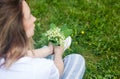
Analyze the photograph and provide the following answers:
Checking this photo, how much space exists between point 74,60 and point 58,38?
23 cm

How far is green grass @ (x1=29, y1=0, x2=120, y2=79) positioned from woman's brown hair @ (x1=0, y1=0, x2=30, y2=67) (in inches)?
Result: 56.1

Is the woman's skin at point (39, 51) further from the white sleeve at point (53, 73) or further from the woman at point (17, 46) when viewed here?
the white sleeve at point (53, 73)

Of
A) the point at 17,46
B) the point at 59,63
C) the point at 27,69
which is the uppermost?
the point at 17,46

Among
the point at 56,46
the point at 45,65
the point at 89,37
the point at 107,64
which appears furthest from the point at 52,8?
the point at 45,65

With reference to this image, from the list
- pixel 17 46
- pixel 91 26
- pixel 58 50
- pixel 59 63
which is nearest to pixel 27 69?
pixel 17 46

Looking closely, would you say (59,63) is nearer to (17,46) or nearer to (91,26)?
(17,46)

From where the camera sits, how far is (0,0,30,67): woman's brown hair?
1.81 metres

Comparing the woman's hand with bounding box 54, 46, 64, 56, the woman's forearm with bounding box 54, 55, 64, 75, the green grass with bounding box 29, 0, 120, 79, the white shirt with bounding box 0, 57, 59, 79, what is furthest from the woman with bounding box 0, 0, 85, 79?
the green grass with bounding box 29, 0, 120, 79

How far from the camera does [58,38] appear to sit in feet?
8.30

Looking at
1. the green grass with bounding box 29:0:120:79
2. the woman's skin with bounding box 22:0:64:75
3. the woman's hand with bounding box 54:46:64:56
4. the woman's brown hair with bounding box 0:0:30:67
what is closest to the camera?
the woman's brown hair with bounding box 0:0:30:67

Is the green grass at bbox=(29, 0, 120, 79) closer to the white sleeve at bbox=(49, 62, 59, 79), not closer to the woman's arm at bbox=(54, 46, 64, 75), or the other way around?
the woman's arm at bbox=(54, 46, 64, 75)

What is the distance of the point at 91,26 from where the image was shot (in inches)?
144

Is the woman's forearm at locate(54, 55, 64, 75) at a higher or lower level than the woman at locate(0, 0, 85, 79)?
lower

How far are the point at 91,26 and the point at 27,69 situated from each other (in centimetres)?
188
